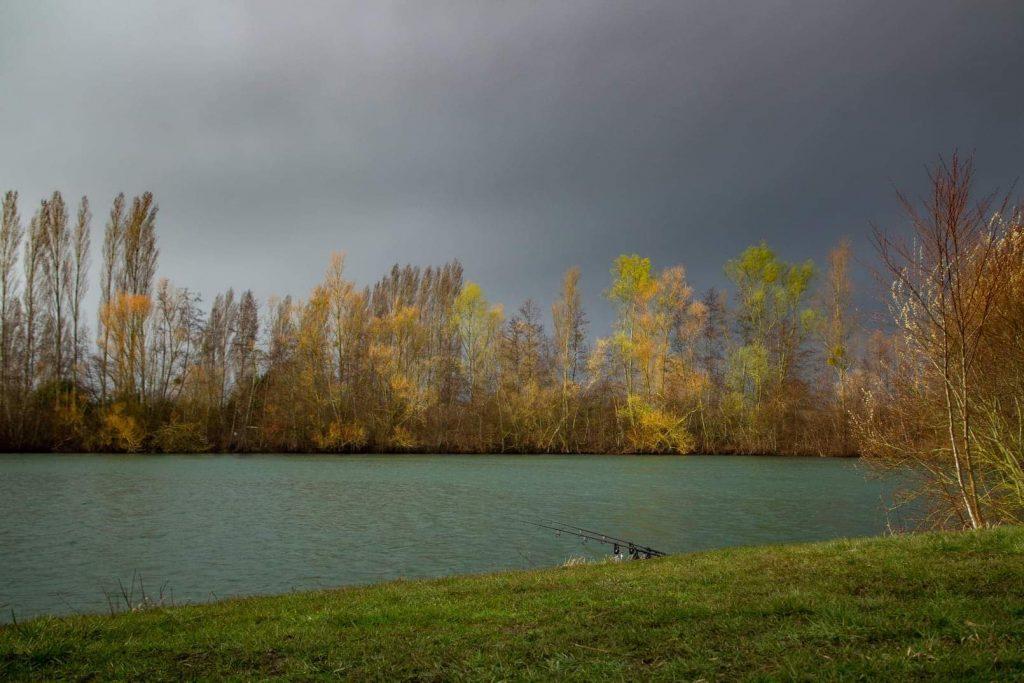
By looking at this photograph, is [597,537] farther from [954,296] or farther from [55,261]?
[55,261]

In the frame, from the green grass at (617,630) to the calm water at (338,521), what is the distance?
4.67 meters

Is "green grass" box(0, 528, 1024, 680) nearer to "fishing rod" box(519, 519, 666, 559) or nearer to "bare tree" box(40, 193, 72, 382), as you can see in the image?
"fishing rod" box(519, 519, 666, 559)

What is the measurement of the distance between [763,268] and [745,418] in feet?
40.9

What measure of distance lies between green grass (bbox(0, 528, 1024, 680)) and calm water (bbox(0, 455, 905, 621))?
4.67 m

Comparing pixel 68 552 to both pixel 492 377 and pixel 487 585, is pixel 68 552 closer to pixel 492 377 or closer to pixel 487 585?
pixel 487 585

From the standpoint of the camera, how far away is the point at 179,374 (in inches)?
2106

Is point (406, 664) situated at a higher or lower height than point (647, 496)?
higher

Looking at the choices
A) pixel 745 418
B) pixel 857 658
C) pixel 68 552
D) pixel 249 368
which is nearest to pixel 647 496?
pixel 68 552

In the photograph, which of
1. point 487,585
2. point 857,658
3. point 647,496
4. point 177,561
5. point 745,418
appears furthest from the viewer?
point 745,418

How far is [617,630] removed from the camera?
201 inches

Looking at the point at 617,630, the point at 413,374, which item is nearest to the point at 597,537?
the point at 617,630

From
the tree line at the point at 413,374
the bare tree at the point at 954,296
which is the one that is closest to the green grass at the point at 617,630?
the bare tree at the point at 954,296

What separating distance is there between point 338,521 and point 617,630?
1371cm

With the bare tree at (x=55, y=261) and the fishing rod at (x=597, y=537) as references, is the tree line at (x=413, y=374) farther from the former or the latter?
the fishing rod at (x=597, y=537)
